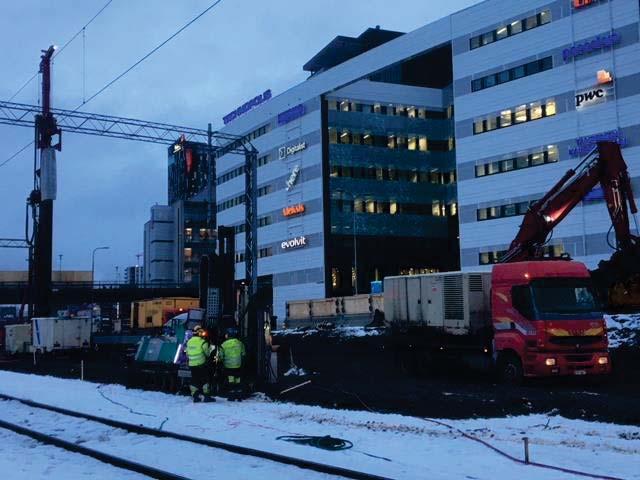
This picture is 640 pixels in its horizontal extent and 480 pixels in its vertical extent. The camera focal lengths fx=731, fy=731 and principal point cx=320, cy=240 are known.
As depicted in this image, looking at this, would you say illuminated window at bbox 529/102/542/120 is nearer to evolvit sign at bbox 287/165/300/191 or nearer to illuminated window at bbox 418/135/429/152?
illuminated window at bbox 418/135/429/152

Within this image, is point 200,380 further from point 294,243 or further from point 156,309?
point 294,243

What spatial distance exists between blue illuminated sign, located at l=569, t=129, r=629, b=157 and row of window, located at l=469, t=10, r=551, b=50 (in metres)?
9.48

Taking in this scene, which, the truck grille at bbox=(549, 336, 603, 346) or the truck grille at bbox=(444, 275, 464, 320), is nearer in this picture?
the truck grille at bbox=(549, 336, 603, 346)

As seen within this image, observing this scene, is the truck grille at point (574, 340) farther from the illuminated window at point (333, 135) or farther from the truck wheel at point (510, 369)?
the illuminated window at point (333, 135)

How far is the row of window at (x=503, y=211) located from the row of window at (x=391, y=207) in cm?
1751

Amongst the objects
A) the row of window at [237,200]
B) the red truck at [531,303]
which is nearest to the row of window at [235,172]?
the row of window at [237,200]

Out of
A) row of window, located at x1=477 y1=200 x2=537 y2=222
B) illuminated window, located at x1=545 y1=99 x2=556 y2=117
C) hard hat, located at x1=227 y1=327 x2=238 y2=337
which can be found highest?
illuminated window, located at x1=545 y1=99 x2=556 y2=117

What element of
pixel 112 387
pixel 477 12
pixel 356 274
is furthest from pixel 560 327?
pixel 356 274

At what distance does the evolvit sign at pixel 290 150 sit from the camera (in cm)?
7461

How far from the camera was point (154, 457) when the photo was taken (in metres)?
11.6

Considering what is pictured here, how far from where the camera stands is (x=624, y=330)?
30.0 meters

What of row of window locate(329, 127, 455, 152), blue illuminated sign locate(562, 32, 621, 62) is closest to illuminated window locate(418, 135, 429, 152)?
row of window locate(329, 127, 455, 152)

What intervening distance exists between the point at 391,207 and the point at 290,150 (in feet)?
39.7

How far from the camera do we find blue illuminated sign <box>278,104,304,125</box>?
2968 inches
